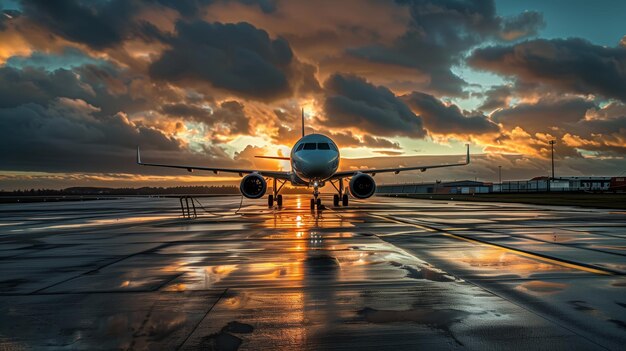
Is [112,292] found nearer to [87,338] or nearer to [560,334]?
[87,338]

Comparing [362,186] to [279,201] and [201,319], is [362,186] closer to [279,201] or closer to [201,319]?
[279,201]

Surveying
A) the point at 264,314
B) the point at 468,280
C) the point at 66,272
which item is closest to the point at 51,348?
the point at 264,314

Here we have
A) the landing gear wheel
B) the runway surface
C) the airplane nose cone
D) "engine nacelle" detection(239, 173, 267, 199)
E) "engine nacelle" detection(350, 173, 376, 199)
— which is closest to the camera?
the runway surface

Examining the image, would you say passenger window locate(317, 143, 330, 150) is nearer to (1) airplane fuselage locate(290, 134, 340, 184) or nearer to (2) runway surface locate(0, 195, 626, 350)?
(1) airplane fuselage locate(290, 134, 340, 184)

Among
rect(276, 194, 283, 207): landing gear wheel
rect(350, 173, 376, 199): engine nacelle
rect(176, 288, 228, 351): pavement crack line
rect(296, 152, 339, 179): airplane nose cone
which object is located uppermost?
rect(296, 152, 339, 179): airplane nose cone

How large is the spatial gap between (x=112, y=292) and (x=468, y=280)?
16.5 ft

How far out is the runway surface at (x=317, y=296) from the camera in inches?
165

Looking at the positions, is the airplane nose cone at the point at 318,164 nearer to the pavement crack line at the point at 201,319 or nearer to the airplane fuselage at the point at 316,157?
the airplane fuselage at the point at 316,157

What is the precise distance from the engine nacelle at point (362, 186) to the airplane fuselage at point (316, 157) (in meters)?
2.12

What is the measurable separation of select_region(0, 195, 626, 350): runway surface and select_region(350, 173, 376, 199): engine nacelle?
17.9 metres

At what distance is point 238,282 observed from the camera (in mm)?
6625

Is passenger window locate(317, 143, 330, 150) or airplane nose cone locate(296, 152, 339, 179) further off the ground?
passenger window locate(317, 143, 330, 150)

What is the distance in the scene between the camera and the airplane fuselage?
26000 millimetres

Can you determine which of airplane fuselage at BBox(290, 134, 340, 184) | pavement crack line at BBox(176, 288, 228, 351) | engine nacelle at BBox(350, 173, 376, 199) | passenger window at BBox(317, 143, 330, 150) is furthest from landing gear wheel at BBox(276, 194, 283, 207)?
pavement crack line at BBox(176, 288, 228, 351)
